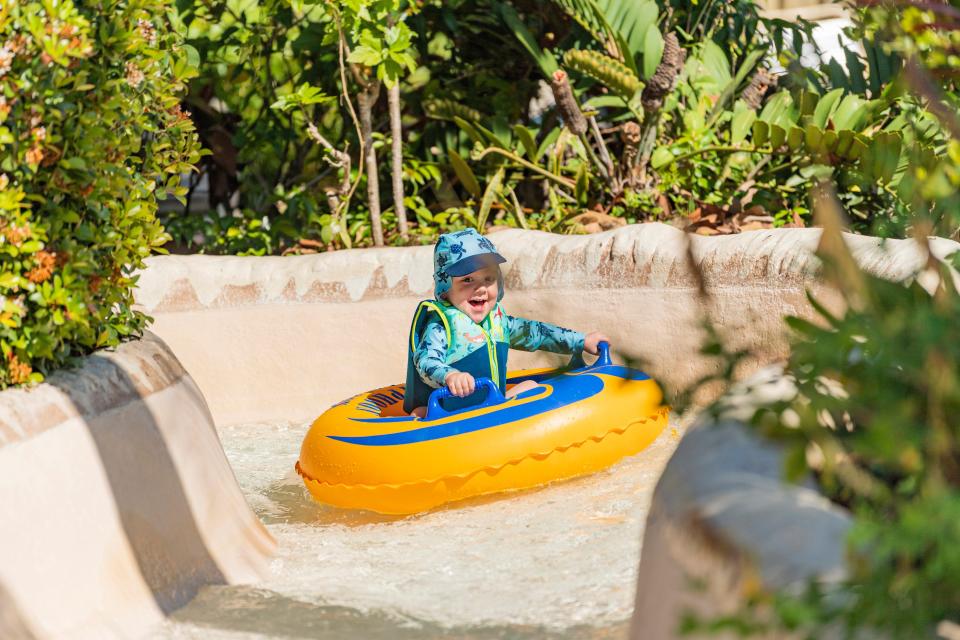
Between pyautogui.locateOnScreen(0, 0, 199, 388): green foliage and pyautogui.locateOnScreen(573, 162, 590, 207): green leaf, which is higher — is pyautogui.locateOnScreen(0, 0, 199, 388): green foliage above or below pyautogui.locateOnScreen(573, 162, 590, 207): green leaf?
above

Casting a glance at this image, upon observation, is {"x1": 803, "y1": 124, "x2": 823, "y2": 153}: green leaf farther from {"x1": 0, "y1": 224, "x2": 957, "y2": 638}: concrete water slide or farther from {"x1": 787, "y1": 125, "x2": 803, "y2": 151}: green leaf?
{"x1": 0, "y1": 224, "x2": 957, "y2": 638}: concrete water slide

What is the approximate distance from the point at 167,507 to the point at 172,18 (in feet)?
14.3

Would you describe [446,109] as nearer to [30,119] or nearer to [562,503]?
[562,503]

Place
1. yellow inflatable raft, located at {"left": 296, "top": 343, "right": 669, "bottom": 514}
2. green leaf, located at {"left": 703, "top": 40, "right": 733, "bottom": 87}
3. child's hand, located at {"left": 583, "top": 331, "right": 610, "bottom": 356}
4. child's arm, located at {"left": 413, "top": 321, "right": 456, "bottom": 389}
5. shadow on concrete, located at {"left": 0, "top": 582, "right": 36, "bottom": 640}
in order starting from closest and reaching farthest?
shadow on concrete, located at {"left": 0, "top": 582, "right": 36, "bottom": 640} → yellow inflatable raft, located at {"left": 296, "top": 343, "right": 669, "bottom": 514} → child's arm, located at {"left": 413, "top": 321, "right": 456, "bottom": 389} → child's hand, located at {"left": 583, "top": 331, "right": 610, "bottom": 356} → green leaf, located at {"left": 703, "top": 40, "right": 733, "bottom": 87}

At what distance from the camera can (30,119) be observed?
2707 mm

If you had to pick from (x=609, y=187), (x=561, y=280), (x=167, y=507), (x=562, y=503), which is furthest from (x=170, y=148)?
(x=609, y=187)

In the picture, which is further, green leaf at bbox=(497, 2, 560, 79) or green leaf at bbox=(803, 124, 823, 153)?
green leaf at bbox=(497, 2, 560, 79)

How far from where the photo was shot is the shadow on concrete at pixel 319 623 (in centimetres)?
266

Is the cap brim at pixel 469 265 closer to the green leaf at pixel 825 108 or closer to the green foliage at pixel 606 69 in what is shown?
the green foliage at pixel 606 69

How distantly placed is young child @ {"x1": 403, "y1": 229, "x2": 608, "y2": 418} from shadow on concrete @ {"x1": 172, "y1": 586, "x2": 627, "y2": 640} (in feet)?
5.57

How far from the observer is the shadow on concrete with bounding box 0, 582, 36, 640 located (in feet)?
7.57

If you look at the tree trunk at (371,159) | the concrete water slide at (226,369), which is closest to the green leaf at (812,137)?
the concrete water slide at (226,369)

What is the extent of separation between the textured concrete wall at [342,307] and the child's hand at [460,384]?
114cm

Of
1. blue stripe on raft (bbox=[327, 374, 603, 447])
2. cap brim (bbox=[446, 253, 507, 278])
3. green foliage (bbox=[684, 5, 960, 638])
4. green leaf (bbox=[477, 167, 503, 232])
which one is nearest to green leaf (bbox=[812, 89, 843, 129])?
green leaf (bbox=[477, 167, 503, 232])
